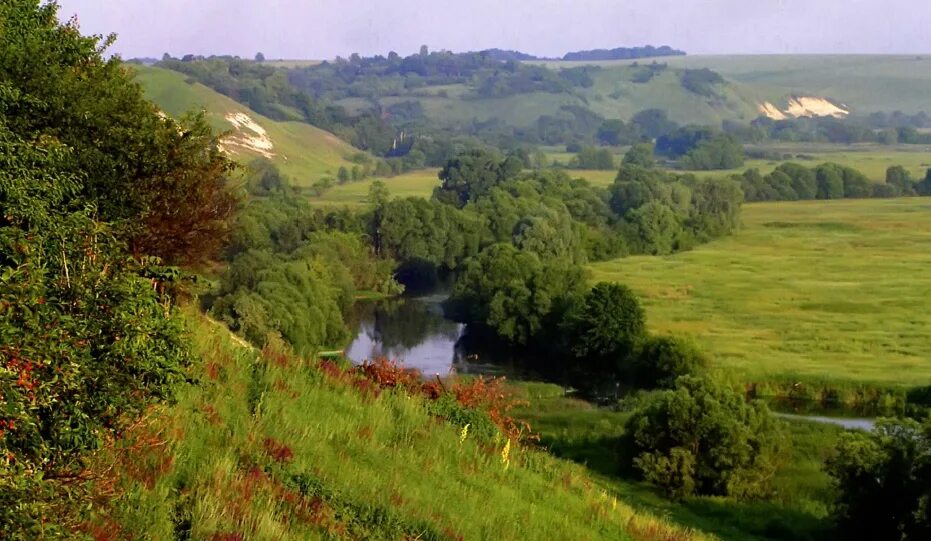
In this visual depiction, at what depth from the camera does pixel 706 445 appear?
3809cm

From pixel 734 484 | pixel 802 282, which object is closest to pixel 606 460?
pixel 734 484

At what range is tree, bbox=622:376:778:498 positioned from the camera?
121 ft

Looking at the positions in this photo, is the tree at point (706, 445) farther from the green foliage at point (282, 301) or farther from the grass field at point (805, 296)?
the green foliage at point (282, 301)

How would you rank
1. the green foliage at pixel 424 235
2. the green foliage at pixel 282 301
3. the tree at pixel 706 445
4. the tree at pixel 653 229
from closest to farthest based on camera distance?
the tree at pixel 706 445 → the green foliage at pixel 282 301 → the green foliage at pixel 424 235 → the tree at pixel 653 229

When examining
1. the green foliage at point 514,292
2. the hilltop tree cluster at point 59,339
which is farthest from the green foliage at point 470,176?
the hilltop tree cluster at point 59,339

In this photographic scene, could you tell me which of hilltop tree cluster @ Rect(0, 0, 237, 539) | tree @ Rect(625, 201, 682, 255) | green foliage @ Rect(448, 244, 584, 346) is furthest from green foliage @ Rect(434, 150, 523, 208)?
hilltop tree cluster @ Rect(0, 0, 237, 539)

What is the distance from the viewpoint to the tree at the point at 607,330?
2482 inches

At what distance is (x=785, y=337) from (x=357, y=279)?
39322mm

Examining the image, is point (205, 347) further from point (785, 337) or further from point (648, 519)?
point (785, 337)

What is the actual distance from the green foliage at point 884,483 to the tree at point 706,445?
5305 millimetres

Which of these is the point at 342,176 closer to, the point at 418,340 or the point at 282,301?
the point at 418,340

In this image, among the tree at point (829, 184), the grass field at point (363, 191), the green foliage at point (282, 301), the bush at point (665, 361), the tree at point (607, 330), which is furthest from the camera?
the tree at point (829, 184)

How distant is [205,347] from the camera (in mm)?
14391

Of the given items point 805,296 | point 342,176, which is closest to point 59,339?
point 805,296
